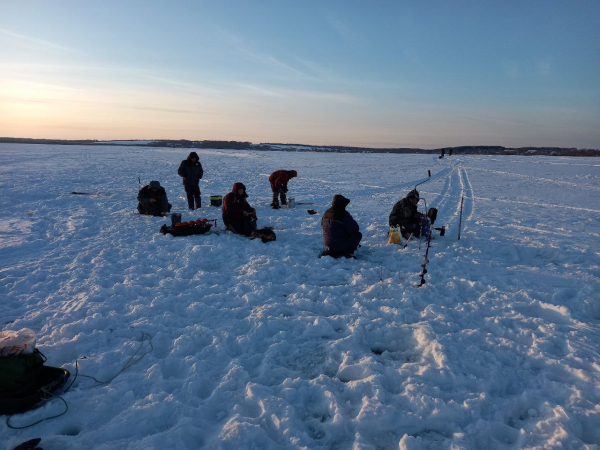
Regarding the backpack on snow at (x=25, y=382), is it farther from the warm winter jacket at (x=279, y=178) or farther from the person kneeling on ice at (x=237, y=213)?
the warm winter jacket at (x=279, y=178)

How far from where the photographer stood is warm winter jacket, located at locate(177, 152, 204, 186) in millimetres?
10633

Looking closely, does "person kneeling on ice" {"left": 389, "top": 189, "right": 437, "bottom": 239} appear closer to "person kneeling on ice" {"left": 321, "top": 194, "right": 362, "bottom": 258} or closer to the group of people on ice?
the group of people on ice

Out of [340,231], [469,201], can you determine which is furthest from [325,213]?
[469,201]

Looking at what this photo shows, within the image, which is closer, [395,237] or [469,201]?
[395,237]

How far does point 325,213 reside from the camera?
664 cm

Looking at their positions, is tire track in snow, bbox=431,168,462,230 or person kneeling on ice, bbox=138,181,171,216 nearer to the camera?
person kneeling on ice, bbox=138,181,171,216

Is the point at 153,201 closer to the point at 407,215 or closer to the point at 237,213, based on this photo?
the point at 237,213

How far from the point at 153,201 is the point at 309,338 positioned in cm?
766

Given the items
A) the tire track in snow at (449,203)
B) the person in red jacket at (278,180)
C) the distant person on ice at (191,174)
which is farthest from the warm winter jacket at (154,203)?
the tire track in snow at (449,203)

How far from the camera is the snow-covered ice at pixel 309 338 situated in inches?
108

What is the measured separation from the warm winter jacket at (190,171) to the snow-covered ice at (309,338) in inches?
117

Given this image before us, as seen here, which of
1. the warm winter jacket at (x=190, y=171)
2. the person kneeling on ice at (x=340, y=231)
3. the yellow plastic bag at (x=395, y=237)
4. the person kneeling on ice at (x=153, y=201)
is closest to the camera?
the person kneeling on ice at (x=340, y=231)

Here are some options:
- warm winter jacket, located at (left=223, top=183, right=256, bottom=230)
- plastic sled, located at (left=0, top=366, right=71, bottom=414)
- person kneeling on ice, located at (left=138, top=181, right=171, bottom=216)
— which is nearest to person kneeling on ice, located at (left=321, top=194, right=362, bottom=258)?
warm winter jacket, located at (left=223, top=183, right=256, bottom=230)

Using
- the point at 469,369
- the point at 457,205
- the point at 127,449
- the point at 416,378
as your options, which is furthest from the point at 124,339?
the point at 457,205
